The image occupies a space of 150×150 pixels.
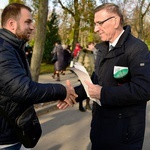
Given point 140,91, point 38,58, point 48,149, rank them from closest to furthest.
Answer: point 140,91, point 48,149, point 38,58

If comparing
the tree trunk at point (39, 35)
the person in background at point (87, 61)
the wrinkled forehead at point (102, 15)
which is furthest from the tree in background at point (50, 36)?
the wrinkled forehead at point (102, 15)

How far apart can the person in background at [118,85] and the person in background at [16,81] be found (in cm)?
32

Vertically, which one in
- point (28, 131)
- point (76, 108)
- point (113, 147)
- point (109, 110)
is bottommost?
point (76, 108)

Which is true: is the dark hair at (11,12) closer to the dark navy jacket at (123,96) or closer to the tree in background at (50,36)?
the dark navy jacket at (123,96)

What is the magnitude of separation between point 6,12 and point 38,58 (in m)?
5.32

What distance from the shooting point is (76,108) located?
8.13 metres

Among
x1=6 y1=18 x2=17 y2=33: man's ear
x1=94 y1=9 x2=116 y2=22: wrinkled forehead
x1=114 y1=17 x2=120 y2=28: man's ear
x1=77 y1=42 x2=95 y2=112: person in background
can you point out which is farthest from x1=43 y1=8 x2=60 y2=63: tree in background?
x1=6 y1=18 x2=17 y2=33: man's ear

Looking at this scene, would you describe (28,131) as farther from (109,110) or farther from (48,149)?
(48,149)

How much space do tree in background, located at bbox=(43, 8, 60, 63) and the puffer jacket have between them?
20902mm

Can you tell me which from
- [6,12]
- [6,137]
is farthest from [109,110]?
[6,12]

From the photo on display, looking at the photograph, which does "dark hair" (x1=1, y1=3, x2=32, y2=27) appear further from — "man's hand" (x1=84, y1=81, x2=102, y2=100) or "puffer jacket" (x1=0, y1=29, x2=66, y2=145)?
"man's hand" (x1=84, y1=81, x2=102, y2=100)

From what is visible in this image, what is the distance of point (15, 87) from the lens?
78.9 inches

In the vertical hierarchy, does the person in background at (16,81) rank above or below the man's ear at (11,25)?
below

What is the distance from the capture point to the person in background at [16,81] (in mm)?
2020
